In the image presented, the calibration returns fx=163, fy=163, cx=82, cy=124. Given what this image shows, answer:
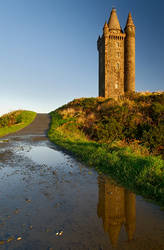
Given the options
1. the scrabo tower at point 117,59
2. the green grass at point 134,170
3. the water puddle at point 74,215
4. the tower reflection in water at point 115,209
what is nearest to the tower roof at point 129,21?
the scrabo tower at point 117,59

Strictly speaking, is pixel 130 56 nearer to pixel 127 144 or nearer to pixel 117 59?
pixel 117 59

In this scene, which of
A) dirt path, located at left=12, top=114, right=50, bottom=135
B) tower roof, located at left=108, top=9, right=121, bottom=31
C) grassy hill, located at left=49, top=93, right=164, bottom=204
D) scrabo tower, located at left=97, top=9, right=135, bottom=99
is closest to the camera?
grassy hill, located at left=49, top=93, right=164, bottom=204

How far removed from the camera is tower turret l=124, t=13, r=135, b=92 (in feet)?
152

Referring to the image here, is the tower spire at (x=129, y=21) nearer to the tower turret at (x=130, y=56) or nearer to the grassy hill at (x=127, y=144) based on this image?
the tower turret at (x=130, y=56)

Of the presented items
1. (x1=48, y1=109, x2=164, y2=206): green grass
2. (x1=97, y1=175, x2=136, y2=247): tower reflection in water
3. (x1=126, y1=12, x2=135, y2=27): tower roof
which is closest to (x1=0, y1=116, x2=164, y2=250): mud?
(x1=97, y1=175, x2=136, y2=247): tower reflection in water

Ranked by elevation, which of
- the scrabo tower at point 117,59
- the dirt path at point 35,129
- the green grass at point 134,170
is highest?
the scrabo tower at point 117,59

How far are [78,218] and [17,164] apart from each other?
3.88m

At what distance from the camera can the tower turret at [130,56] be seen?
1820 inches

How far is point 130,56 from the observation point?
153 feet

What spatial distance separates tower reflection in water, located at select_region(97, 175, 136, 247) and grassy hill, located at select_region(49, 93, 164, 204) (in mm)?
435

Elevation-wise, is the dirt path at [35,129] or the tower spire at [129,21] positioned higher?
the tower spire at [129,21]

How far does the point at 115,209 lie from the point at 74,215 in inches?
31.9

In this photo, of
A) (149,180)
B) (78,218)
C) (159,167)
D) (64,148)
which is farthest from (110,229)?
(64,148)

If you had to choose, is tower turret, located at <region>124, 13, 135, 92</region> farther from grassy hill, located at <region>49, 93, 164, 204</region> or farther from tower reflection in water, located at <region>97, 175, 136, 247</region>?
tower reflection in water, located at <region>97, 175, 136, 247</region>
